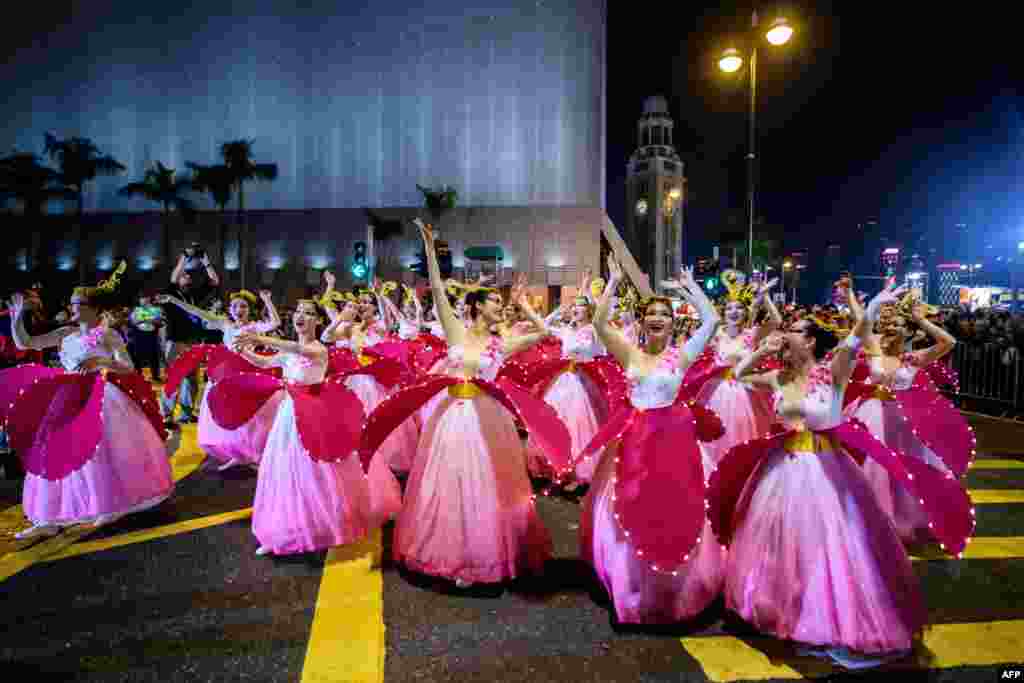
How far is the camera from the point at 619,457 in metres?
3.71

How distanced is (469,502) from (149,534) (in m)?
3.14

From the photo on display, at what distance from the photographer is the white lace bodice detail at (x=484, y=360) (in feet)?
14.6

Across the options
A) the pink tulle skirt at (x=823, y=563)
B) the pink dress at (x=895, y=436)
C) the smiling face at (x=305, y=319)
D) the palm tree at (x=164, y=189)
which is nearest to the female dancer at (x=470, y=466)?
the smiling face at (x=305, y=319)

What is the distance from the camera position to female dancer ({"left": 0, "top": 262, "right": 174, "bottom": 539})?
513 cm

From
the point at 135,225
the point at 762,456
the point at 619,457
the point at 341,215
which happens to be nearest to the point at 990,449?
the point at 762,456

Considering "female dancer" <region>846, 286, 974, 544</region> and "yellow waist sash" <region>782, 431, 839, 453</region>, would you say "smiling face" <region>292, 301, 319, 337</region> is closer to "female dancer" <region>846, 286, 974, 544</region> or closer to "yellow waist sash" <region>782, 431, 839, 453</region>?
"yellow waist sash" <region>782, 431, 839, 453</region>

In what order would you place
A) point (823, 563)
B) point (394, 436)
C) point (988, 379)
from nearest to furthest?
point (823, 563), point (394, 436), point (988, 379)

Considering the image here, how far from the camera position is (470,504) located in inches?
160

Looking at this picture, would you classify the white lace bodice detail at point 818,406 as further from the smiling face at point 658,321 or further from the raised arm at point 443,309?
the raised arm at point 443,309

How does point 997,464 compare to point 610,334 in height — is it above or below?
below

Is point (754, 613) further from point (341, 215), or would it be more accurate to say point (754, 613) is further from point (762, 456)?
point (341, 215)

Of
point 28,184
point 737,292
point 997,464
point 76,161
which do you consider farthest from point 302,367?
point 28,184

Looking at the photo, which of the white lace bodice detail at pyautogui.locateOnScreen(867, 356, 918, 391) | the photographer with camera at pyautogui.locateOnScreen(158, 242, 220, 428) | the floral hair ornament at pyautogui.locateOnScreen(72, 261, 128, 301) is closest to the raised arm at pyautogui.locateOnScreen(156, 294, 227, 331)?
the floral hair ornament at pyautogui.locateOnScreen(72, 261, 128, 301)

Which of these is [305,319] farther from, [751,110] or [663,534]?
[751,110]
